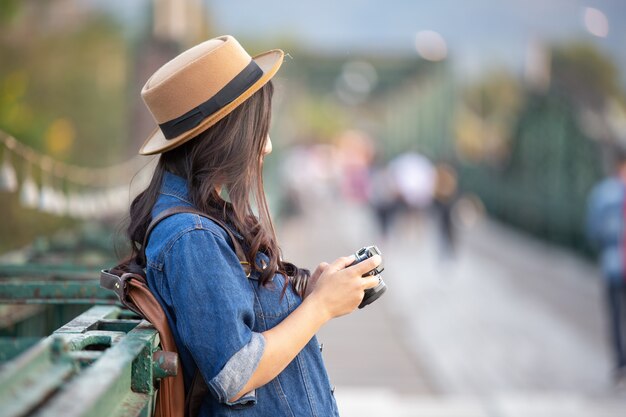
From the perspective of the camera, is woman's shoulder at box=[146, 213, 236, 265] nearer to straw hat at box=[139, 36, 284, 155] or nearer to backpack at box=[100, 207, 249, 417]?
backpack at box=[100, 207, 249, 417]

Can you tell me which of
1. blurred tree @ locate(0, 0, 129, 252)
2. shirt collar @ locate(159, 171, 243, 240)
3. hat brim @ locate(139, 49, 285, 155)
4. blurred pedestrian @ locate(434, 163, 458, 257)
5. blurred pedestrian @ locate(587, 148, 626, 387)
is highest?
hat brim @ locate(139, 49, 285, 155)

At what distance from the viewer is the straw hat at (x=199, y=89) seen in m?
2.18

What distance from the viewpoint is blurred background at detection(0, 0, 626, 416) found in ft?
22.1

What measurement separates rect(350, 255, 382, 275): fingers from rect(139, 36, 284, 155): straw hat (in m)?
0.47

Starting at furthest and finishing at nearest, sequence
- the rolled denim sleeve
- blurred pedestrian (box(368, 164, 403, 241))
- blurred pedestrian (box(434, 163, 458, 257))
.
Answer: blurred pedestrian (box(368, 164, 403, 241)) → blurred pedestrian (box(434, 163, 458, 257)) → the rolled denim sleeve

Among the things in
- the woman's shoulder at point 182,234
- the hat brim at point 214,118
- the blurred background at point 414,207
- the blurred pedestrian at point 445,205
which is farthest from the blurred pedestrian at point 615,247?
the blurred pedestrian at point 445,205

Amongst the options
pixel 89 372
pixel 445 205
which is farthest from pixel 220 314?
pixel 445 205

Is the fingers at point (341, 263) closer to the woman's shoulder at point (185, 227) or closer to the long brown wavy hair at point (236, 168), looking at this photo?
the long brown wavy hair at point (236, 168)

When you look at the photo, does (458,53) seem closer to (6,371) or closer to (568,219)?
(568,219)

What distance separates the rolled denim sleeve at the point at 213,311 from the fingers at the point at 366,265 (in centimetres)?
29

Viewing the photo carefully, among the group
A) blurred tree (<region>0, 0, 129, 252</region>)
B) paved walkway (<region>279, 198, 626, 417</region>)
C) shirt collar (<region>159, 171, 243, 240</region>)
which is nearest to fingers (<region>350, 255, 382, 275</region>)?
shirt collar (<region>159, 171, 243, 240</region>)

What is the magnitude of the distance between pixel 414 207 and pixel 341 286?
50.8ft

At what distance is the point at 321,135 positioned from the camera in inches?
3942

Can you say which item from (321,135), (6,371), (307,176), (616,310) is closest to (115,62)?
(616,310)
